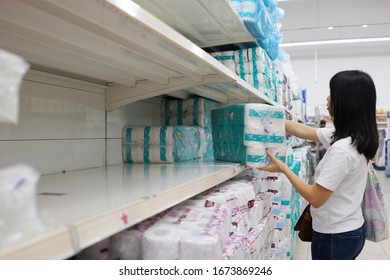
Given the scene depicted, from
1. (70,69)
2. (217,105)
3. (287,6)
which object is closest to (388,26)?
(287,6)

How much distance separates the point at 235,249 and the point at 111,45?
2.76 ft

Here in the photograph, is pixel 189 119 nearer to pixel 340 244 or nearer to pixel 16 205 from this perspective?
pixel 340 244

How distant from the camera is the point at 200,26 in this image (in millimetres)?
2135

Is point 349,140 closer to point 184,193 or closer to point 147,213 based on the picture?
point 184,193

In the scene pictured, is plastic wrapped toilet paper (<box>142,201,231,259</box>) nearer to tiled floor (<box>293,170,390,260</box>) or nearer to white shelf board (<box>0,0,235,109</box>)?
white shelf board (<box>0,0,235,109</box>)

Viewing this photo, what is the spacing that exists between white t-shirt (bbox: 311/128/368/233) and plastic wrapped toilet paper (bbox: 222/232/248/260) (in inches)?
21.9

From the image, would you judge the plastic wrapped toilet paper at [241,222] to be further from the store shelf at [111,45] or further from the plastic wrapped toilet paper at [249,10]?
the plastic wrapped toilet paper at [249,10]

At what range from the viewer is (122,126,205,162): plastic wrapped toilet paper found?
197 cm

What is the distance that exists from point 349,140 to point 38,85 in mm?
1426

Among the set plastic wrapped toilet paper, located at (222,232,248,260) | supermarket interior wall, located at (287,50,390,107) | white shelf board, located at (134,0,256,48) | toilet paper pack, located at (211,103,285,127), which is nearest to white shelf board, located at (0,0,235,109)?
toilet paper pack, located at (211,103,285,127)

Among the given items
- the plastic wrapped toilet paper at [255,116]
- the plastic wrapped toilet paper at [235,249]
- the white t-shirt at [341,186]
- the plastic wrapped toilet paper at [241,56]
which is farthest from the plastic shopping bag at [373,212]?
the plastic wrapped toilet paper at [241,56]

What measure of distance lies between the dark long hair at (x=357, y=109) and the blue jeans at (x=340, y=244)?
41 centimetres

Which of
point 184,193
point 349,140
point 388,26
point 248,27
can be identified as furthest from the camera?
point 388,26

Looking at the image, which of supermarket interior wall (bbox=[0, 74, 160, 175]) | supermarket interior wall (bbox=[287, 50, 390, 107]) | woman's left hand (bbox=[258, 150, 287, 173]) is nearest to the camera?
supermarket interior wall (bbox=[0, 74, 160, 175])
